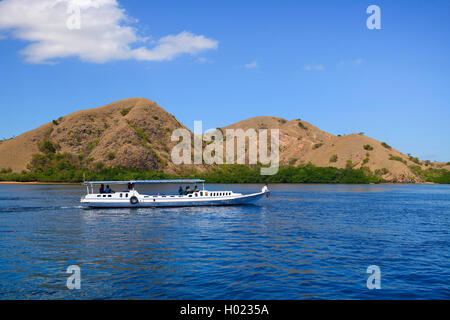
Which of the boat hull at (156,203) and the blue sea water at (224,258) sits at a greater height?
the boat hull at (156,203)

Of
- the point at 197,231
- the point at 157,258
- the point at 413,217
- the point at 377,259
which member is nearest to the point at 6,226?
the point at 197,231

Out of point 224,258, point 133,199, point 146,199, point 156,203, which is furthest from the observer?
point 156,203

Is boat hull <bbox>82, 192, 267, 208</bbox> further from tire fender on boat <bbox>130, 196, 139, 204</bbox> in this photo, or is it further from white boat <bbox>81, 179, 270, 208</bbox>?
tire fender on boat <bbox>130, 196, 139, 204</bbox>

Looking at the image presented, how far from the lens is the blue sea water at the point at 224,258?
68.7 feet

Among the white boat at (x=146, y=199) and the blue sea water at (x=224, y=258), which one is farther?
the white boat at (x=146, y=199)

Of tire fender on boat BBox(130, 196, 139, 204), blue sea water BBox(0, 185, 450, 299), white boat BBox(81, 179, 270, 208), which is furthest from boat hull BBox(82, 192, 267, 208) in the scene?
blue sea water BBox(0, 185, 450, 299)

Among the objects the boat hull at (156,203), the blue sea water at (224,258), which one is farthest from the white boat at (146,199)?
the blue sea water at (224,258)

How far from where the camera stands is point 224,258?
28188 mm

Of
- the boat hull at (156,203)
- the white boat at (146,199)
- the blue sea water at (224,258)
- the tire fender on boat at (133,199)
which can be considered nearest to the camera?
the blue sea water at (224,258)

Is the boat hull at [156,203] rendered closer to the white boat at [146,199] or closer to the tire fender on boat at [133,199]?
the white boat at [146,199]

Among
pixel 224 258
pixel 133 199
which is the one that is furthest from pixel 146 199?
pixel 224 258

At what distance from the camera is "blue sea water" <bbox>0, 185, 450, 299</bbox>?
2095 centimetres

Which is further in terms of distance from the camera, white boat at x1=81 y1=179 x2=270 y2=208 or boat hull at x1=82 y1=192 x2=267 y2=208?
boat hull at x1=82 y1=192 x2=267 y2=208

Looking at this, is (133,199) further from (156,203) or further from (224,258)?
(224,258)
